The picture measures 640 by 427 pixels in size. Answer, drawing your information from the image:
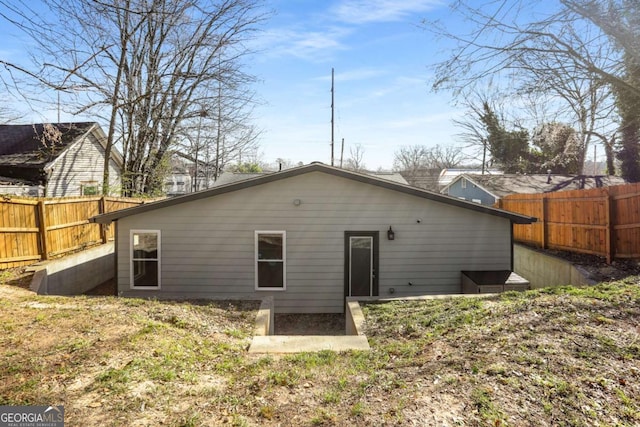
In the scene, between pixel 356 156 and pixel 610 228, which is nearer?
pixel 610 228

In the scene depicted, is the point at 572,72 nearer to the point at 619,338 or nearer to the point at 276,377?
the point at 619,338

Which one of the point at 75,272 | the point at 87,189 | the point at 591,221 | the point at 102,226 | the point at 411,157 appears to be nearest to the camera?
the point at 591,221

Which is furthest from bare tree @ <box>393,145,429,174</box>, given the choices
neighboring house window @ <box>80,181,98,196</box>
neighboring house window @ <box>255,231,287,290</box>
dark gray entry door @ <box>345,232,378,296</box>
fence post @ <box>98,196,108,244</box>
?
neighboring house window @ <box>255,231,287,290</box>

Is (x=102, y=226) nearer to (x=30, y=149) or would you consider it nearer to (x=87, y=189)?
(x=87, y=189)

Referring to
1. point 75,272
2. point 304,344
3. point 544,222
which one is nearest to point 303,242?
point 304,344

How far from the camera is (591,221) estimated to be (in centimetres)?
964

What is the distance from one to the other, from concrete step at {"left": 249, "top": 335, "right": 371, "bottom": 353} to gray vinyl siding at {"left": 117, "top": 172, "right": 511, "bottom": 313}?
3.68m

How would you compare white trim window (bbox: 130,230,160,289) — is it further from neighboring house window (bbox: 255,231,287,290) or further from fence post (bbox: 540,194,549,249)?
fence post (bbox: 540,194,549,249)

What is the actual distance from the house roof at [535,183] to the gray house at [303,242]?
11696mm

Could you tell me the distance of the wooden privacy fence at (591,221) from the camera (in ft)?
28.1

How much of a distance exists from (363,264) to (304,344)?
14.0ft

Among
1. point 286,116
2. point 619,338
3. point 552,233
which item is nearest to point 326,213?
point 619,338

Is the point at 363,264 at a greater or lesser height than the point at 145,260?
lesser

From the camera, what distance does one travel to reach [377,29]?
1048 centimetres
